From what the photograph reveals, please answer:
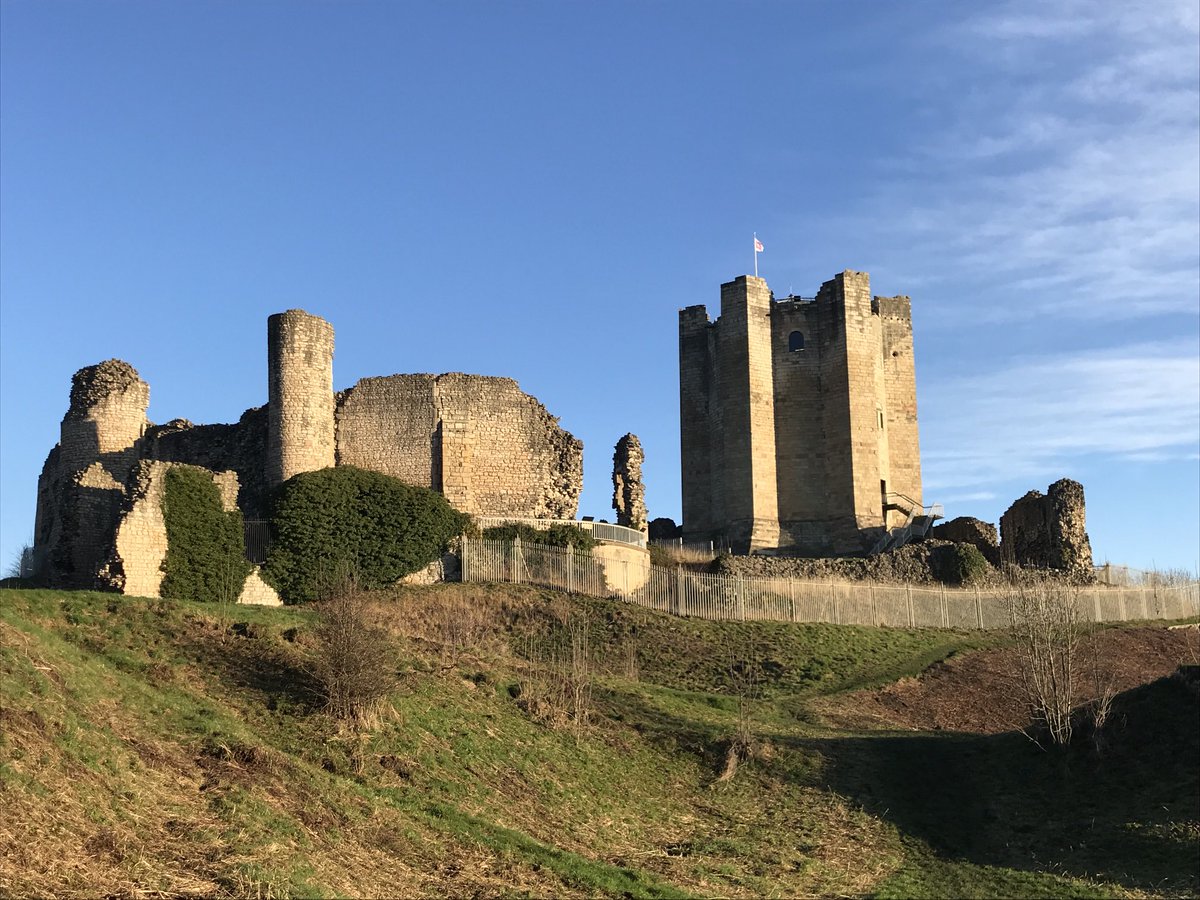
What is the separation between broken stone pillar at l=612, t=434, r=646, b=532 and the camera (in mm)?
41531

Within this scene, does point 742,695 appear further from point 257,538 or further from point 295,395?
point 295,395

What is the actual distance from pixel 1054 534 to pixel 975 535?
2.62m

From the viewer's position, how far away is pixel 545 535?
36.2m

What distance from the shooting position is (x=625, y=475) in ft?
137

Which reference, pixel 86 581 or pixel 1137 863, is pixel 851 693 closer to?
pixel 1137 863

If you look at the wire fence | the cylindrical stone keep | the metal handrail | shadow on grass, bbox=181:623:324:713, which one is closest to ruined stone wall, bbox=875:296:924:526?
the wire fence

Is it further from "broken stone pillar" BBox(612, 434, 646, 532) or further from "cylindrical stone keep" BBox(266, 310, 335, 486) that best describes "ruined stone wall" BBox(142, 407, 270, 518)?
"broken stone pillar" BBox(612, 434, 646, 532)

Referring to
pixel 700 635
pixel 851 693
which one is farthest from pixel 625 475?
pixel 851 693

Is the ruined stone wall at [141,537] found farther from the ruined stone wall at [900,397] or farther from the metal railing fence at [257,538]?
the ruined stone wall at [900,397]

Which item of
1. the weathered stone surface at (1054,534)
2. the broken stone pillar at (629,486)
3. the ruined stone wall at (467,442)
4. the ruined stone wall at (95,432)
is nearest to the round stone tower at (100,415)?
the ruined stone wall at (95,432)

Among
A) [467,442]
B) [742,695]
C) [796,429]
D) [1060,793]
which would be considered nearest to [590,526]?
[467,442]

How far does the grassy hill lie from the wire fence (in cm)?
734

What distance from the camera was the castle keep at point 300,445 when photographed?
2986cm

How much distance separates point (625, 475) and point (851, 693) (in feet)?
45.5
